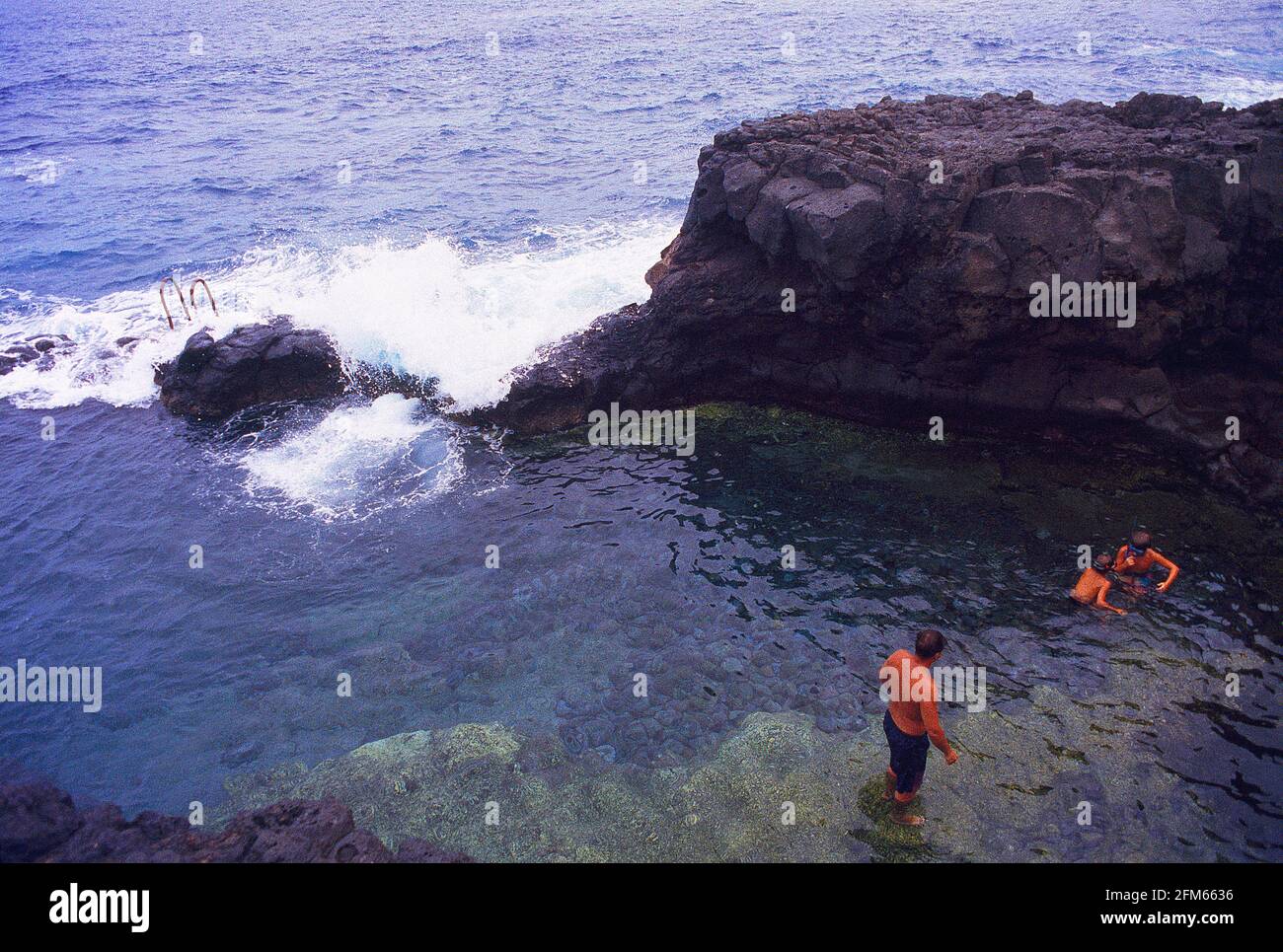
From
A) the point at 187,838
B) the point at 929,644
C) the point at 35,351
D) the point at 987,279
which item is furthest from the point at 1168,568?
the point at 35,351

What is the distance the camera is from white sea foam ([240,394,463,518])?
16.7 meters

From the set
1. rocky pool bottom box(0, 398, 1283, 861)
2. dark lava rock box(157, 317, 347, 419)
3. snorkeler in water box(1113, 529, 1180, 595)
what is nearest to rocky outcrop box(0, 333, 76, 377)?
dark lava rock box(157, 317, 347, 419)

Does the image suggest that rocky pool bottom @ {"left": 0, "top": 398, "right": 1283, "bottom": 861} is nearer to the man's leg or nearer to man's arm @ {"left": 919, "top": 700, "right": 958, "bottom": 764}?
the man's leg

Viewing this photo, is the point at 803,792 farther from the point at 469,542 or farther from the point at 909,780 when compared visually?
the point at 469,542

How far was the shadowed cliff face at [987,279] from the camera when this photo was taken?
13781 mm

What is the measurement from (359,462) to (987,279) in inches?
507

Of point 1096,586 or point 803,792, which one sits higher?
point 1096,586

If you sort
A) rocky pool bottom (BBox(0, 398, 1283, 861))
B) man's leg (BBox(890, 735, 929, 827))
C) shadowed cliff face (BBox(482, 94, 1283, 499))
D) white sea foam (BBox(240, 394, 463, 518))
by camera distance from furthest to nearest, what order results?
white sea foam (BBox(240, 394, 463, 518))
shadowed cliff face (BBox(482, 94, 1283, 499))
rocky pool bottom (BBox(0, 398, 1283, 861))
man's leg (BBox(890, 735, 929, 827))

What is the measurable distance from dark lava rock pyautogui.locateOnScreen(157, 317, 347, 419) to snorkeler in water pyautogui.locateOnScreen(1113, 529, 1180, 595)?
16759mm

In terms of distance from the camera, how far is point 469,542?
1538 centimetres

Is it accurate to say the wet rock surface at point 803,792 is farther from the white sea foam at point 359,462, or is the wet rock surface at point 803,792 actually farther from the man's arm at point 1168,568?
the white sea foam at point 359,462

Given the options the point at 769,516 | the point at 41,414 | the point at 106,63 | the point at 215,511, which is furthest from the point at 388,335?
the point at 106,63

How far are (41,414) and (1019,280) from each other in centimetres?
2235

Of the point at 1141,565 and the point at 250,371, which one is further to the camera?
the point at 250,371
